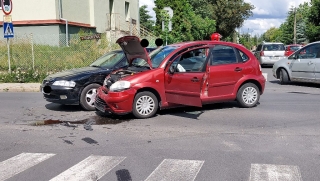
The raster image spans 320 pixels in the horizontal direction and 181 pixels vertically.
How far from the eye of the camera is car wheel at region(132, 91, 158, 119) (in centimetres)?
834

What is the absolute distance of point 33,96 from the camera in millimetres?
12680

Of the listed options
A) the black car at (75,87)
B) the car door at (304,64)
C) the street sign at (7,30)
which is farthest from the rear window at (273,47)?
the black car at (75,87)

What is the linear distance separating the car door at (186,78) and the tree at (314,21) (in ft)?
114

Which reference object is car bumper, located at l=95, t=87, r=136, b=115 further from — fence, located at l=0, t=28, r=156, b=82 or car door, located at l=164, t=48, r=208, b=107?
fence, located at l=0, t=28, r=156, b=82

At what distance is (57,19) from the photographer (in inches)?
858

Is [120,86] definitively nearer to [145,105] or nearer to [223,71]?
[145,105]

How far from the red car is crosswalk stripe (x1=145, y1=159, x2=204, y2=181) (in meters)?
2.90

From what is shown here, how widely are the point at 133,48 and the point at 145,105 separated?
4.38 ft

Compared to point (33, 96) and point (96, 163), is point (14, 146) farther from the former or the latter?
point (33, 96)

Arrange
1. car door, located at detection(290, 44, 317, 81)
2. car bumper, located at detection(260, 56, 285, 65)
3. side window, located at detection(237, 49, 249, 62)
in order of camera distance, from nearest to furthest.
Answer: side window, located at detection(237, 49, 249, 62) < car door, located at detection(290, 44, 317, 81) < car bumper, located at detection(260, 56, 285, 65)

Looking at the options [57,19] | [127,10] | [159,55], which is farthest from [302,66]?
[127,10]

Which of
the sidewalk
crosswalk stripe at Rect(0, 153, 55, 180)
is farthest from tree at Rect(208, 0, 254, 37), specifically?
crosswalk stripe at Rect(0, 153, 55, 180)

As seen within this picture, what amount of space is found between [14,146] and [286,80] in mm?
10943

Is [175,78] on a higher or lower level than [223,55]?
lower
